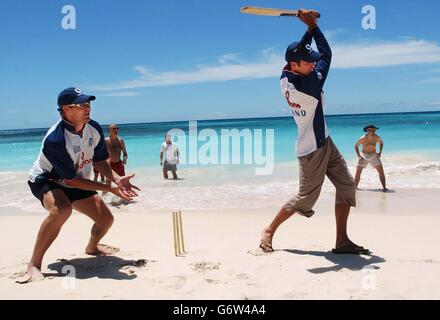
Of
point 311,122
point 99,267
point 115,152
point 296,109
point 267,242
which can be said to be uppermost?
point 296,109

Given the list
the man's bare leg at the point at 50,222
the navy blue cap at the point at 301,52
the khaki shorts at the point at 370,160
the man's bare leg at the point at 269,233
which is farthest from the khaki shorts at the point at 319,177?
the khaki shorts at the point at 370,160

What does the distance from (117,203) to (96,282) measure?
16.8 ft

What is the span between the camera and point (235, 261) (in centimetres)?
454

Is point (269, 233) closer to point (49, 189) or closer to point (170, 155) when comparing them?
point (49, 189)

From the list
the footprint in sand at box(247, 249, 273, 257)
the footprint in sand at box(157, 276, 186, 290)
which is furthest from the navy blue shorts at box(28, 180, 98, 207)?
the footprint in sand at box(247, 249, 273, 257)

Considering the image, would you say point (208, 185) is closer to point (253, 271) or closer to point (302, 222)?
point (302, 222)

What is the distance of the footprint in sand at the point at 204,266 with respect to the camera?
4324 millimetres

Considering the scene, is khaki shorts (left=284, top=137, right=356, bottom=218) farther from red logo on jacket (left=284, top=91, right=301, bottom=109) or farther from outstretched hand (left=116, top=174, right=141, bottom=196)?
outstretched hand (left=116, top=174, right=141, bottom=196)

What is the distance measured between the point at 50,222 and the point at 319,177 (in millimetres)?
2613

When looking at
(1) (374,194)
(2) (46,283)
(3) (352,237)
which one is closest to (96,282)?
(2) (46,283)

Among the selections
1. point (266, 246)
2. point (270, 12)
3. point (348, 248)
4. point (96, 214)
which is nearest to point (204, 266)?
point (266, 246)

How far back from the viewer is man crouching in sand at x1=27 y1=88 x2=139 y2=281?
13.0 ft

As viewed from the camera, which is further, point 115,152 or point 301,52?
point 115,152

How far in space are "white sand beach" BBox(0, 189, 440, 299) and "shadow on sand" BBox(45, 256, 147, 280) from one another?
0.01 m
